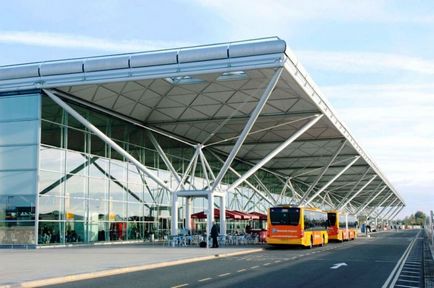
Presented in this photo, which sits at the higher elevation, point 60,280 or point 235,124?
point 235,124

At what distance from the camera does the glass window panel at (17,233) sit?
31.8m

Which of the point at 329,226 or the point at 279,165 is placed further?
the point at 279,165

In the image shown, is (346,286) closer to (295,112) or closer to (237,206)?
(295,112)

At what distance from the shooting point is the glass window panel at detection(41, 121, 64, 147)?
33.0 m

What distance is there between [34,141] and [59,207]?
157 inches

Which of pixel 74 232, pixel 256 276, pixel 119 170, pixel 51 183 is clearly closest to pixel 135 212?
pixel 119 170

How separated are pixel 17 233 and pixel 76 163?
17.9ft

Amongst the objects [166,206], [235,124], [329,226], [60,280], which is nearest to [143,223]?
[166,206]

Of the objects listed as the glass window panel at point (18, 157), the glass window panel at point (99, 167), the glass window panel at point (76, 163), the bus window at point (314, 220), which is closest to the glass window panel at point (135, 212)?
the glass window panel at point (99, 167)

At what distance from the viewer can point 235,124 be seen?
43000 mm

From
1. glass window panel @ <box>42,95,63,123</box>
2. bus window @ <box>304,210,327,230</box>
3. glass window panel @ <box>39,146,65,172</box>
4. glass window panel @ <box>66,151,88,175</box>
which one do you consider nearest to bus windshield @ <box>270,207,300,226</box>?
bus window @ <box>304,210,327,230</box>

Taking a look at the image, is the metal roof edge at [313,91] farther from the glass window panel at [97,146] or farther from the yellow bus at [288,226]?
the glass window panel at [97,146]

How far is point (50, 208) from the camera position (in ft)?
108

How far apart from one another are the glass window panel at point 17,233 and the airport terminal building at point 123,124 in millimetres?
68
